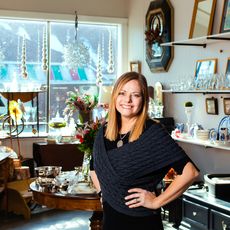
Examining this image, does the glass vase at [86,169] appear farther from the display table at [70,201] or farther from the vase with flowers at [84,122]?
the display table at [70,201]

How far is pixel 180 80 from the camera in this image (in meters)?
5.20

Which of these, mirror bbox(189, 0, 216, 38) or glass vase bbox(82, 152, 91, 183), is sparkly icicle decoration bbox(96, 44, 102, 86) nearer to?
mirror bbox(189, 0, 216, 38)

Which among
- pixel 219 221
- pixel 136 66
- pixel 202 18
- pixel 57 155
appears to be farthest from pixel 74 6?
pixel 219 221

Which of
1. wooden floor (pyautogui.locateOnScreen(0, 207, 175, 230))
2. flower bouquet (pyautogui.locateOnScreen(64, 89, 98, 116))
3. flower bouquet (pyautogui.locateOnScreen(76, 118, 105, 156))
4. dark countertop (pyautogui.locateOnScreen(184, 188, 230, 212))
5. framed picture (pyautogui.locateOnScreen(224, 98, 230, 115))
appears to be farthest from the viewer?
flower bouquet (pyautogui.locateOnScreen(64, 89, 98, 116))

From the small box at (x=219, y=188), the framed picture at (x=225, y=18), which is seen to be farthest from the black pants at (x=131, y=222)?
the framed picture at (x=225, y=18)

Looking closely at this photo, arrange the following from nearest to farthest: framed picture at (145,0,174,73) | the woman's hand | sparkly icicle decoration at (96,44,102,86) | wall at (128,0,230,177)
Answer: the woman's hand, wall at (128,0,230,177), framed picture at (145,0,174,73), sparkly icicle decoration at (96,44,102,86)

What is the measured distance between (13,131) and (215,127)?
2.57m

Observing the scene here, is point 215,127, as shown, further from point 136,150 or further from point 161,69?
point 136,150

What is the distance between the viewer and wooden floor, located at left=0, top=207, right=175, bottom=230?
5016mm

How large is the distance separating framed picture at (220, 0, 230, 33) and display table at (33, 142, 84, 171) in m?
2.49

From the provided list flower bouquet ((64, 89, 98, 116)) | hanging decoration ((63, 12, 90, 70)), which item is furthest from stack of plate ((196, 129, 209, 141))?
hanging decoration ((63, 12, 90, 70))

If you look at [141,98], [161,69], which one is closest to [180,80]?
[161,69]

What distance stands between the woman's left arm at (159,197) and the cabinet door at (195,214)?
2043 mm

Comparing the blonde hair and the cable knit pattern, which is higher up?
the blonde hair
